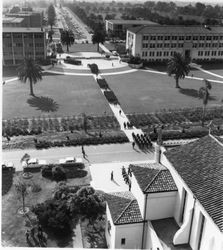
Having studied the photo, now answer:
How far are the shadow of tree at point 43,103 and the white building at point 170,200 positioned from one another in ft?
121

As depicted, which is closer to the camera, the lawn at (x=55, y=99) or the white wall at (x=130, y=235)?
the white wall at (x=130, y=235)

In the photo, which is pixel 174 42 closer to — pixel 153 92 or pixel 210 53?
pixel 210 53

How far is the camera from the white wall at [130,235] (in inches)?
1097

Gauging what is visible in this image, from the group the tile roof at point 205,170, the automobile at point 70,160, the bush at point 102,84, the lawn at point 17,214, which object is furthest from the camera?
the bush at point 102,84

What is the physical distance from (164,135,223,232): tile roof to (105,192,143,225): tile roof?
4.89m

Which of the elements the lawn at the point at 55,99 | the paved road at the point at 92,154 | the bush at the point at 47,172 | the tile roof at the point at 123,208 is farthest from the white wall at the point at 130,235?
the lawn at the point at 55,99

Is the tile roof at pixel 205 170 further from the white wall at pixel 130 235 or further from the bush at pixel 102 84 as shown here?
the bush at pixel 102 84

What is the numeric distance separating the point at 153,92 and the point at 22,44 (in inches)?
1682

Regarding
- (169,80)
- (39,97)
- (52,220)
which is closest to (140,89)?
(169,80)

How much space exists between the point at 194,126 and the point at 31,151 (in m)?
27.3

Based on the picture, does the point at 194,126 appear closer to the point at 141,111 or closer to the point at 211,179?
the point at 141,111

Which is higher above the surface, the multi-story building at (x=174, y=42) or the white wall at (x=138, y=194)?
the multi-story building at (x=174, y=42)

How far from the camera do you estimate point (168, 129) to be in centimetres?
5622

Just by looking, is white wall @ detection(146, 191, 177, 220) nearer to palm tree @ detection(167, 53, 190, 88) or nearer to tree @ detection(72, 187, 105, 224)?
tree @ detection(72, 187, 105, 224)
